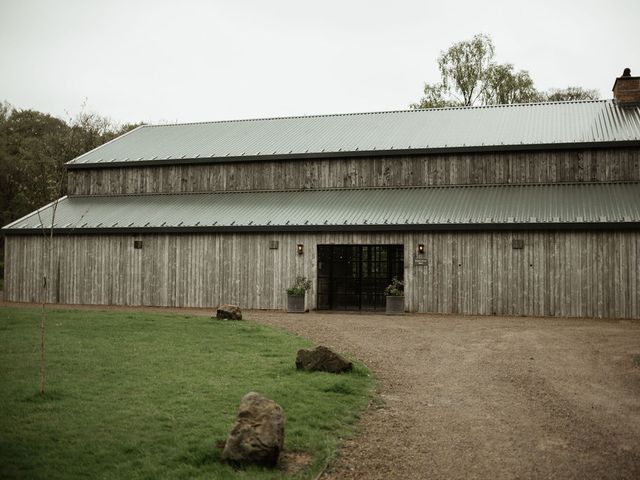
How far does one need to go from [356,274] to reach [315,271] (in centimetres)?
200

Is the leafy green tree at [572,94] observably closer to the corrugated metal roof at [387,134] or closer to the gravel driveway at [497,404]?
the corrugated metal roof at [387,134]

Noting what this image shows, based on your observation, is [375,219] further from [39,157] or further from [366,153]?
[39,157]

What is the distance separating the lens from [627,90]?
26.9 meters

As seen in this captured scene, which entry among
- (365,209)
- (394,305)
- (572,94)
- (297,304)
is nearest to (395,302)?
(394,305)

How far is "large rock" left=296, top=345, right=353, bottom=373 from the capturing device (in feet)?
34.7

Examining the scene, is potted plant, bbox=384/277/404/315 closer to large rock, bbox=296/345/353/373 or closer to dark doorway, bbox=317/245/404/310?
dark doorway, bbox=317/245/404/310

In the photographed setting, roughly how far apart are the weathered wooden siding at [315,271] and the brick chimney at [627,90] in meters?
10.0

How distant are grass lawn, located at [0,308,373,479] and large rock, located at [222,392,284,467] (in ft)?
0.53

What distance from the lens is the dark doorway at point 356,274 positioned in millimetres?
23516

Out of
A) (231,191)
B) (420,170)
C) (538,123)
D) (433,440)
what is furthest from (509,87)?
(433,440)

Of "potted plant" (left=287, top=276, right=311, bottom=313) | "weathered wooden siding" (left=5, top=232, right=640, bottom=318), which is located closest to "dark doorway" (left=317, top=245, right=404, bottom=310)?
"weathered wooden siding" (left=5, top=232, right=640, bottom=318)

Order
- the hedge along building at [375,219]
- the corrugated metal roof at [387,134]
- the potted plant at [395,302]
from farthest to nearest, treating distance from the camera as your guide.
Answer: the corrugated metal roof at [387,134] → the potted plant at [395,302] → the hedge along building at [375,219]

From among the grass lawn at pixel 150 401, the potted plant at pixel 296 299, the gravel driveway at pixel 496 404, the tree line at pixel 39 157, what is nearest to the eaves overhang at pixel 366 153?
the potted plant at pixel 296 299

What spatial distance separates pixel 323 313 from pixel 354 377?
11764 millimetres
